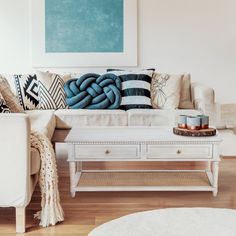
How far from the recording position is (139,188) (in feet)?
9.93

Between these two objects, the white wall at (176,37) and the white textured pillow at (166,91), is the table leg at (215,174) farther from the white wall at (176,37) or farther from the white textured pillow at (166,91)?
the white wall at (176,37)

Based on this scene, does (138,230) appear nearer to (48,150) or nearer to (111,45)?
(48,150)

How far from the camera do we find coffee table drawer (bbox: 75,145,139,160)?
2.98 meters

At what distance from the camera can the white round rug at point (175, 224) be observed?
1.50 meters

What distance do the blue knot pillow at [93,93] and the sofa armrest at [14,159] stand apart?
1.95 meters

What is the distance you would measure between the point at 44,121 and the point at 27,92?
2.96ft

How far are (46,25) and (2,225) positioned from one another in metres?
2.89

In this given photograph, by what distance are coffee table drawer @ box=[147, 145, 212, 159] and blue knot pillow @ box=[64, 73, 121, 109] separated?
1.43 m

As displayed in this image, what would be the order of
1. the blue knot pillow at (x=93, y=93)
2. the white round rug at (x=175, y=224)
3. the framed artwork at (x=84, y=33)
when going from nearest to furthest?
the white round rug at (x=175, y=224) → the blue knot pillow at (x=93, y=93) → the framed artwork at (x=84, y=33)

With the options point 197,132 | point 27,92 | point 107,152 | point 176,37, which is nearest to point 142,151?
point 107,152

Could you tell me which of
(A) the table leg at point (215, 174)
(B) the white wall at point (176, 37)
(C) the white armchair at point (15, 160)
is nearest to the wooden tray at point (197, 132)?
(A) the table leg at point (215, 174)

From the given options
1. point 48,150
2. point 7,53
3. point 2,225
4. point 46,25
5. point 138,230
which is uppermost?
point 46,25

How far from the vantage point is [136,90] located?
441cm

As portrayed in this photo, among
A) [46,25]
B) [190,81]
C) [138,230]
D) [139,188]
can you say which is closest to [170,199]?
[139,188]
